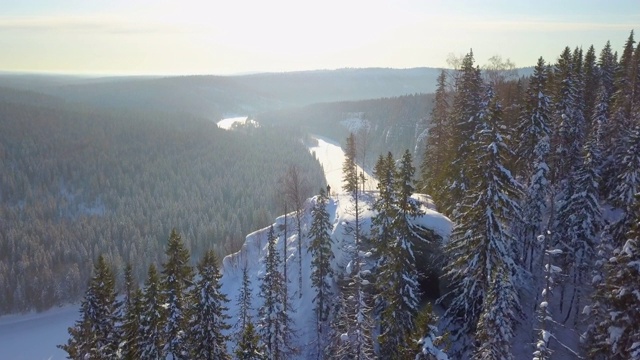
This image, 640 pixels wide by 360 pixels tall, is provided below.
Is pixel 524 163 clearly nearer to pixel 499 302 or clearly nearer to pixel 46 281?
pixel 499 302

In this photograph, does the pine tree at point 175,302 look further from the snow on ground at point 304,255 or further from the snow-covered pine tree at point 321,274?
the snow-covered pine tree at point 321,274

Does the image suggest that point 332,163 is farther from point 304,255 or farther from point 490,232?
point 490,232

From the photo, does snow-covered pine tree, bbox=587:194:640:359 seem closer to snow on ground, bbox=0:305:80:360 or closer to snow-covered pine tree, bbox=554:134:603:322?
snow-covered pine tree, bbox=554:134:603:322

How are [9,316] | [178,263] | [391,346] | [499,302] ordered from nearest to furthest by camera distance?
[499,302] → [178,263] → [391,346] → [9,316]

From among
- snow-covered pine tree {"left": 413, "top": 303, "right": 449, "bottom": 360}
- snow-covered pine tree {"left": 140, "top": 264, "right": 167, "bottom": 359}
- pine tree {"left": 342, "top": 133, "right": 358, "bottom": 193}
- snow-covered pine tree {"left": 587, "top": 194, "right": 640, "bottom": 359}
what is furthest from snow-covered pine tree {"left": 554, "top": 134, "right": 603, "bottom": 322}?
snow-covered pine tree {"left": 140, "top": 264, "right": 167, "bottom": 359}

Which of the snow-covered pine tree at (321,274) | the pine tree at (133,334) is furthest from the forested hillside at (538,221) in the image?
the pine tree at (133,334)

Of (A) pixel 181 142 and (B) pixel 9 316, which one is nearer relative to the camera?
(B) pixel 9 316

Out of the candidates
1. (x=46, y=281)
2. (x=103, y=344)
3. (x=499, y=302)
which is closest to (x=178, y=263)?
(x=103, y=344)
